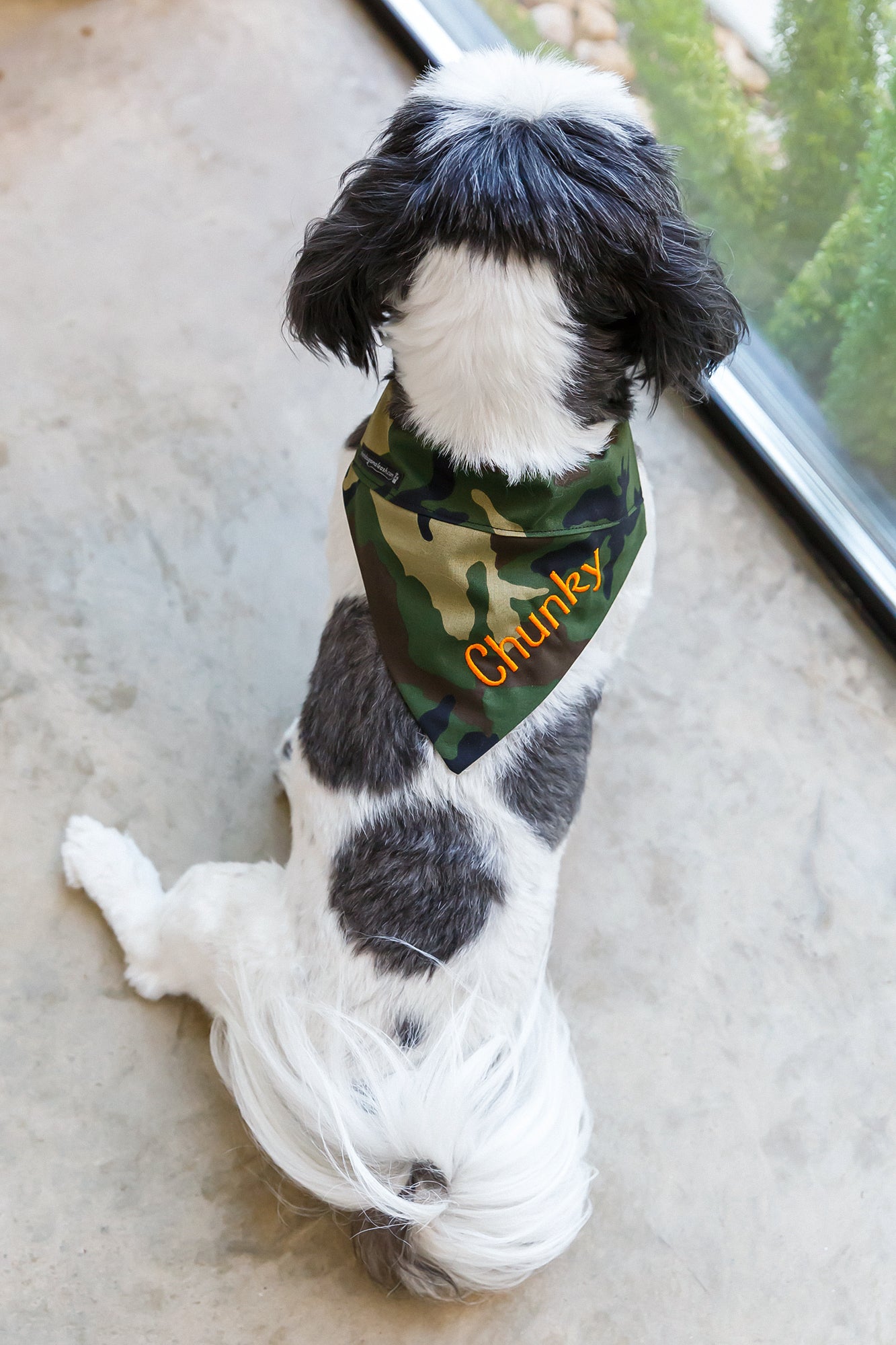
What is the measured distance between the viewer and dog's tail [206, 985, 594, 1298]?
4.94 feet

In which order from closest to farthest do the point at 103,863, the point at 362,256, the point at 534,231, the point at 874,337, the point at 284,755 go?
the point at 534,231
the point at 362,256
the point at 103,863
the point at 284,755
the point at 874,337

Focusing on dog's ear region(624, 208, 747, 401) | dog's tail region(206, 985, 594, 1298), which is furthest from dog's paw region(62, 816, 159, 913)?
dog's ear region(624, 208, 747, 401)

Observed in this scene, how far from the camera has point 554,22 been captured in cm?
243

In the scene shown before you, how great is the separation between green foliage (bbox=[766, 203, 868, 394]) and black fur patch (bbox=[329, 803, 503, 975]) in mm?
1641

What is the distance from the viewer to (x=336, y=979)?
151 centimetres

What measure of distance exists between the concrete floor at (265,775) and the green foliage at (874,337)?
0.30m

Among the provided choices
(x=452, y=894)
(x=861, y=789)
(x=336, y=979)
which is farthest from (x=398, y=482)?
(x=861, y=789)

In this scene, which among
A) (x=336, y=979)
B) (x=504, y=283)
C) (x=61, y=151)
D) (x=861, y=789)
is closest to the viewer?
(x=504, y=283)

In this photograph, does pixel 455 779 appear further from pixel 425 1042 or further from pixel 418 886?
pixel 425 1042

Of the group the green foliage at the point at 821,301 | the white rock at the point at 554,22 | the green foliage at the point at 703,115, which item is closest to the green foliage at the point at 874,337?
the green foliage at the point at 821,301

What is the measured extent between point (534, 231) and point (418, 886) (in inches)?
36.7

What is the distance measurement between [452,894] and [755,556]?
53.8 inches

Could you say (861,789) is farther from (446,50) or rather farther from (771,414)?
(446,50)

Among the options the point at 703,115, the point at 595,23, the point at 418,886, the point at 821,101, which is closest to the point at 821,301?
the point at 821,101
